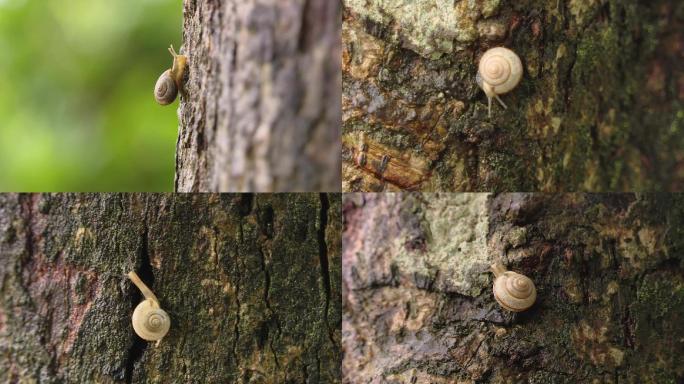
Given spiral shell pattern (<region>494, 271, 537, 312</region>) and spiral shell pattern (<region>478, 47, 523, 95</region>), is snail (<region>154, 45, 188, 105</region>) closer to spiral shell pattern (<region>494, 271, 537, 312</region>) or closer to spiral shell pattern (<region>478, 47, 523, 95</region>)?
spiral shell pattern (<region>478, 47, 523, 95</region>)

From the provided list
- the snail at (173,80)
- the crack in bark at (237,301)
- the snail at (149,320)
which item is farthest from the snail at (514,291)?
the snail at (173,80)

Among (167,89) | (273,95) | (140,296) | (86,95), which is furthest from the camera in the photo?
(86,95)

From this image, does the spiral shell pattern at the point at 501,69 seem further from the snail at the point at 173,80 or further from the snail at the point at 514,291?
the snail at the point at 173,80

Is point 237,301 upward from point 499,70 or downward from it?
downward

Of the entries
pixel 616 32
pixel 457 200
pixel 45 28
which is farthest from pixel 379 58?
pixel 45 28

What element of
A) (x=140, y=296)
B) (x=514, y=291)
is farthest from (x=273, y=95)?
(x=514, y=291)

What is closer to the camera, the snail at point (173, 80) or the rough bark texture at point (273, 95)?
the rough bark texture at point (273, 95)

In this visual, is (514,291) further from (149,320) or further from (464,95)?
(149,320)
